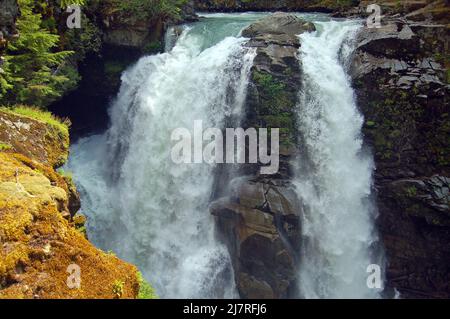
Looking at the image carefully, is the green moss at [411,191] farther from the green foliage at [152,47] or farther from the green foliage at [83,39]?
the green foliage at [83,39]

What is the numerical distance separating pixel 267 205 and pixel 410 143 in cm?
597

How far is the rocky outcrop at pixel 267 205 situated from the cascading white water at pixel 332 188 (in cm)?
53

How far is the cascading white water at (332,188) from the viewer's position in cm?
1262

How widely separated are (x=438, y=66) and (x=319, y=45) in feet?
14.6

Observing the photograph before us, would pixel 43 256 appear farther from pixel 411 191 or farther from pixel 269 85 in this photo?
pixel 411 191

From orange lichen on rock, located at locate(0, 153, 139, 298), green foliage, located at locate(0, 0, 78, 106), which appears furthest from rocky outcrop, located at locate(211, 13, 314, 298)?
orange lichen on rock, located at locate(0, 153, 139, 298)

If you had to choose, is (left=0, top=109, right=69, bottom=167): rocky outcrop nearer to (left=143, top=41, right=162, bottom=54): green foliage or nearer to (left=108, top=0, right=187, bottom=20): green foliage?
(left=143, top=41, right=162, bottom=54): green foliage

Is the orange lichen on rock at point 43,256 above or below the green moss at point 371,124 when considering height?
below

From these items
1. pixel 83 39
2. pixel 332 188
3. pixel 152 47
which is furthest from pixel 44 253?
pixel 152 47

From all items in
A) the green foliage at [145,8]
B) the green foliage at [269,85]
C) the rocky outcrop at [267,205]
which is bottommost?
the rocky outcrop at [267,205]

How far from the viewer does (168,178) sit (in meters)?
13.8

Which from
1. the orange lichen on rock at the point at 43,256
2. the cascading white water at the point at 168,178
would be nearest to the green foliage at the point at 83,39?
the cascading white water at the point at 168,178

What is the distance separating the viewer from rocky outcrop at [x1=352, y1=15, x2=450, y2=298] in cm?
1291
